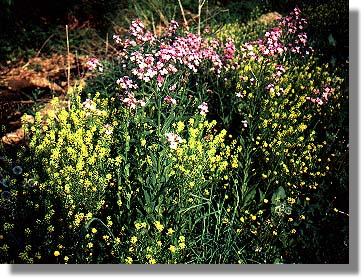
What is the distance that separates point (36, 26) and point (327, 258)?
5809 mm

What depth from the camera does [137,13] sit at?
6.63 meters

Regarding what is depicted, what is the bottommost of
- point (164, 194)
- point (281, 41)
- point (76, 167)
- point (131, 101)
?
point (164, 194)

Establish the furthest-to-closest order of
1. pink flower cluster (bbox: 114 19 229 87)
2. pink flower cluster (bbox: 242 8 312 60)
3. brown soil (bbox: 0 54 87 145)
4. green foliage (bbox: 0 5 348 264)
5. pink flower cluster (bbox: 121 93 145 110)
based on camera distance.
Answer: brown soil (bbox: 0 54 87 145)
pink flower cluster (bbox: 242 8 312 60)
pink flower cluster (bbox: 114 19 229 87)
pink flower cluster (bbox: 121 93 145 110)
green foliage (bbox: 0 5 348 264)

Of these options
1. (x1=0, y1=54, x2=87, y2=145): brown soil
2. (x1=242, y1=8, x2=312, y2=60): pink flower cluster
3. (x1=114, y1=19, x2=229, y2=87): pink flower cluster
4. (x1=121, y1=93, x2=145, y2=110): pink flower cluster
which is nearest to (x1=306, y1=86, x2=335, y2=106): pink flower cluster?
(x1=242, y1=8, x2=312, y2=60): pink flower cluster

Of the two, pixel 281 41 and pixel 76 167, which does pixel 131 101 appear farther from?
pixel 281 41

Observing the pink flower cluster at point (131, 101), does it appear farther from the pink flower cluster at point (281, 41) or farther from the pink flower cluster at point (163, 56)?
the pink flower cluster at point (281, 41)

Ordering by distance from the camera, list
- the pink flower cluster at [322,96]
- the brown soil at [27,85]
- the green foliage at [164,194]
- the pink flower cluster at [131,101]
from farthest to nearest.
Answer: the brown soil at [27,85] < the pink flower cluster at [322,96] < the pink flower cluster at [131,101] < the green foliage at [164,194]

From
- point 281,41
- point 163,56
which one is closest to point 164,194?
point 163,56

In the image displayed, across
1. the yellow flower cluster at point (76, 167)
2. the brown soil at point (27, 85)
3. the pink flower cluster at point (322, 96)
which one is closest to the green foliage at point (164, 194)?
the yellow flower cluster at point (76, 167)

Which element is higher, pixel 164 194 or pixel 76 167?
pixel 76 167

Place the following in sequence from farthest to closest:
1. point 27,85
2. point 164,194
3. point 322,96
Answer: point 27,85
point 322,96
point 164,194

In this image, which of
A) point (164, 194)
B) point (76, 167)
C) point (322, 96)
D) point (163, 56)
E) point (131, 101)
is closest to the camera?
point (164, 194)

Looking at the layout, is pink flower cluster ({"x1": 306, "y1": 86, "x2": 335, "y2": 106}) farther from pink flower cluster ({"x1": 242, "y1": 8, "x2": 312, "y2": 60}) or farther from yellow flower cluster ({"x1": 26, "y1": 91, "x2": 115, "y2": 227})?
yellow flower cluster ({"x1": 26, "y1": 91, "x2": 115, "y2": 227})

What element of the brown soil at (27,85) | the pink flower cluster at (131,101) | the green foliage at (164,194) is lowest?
the green foliage at (164,194)
